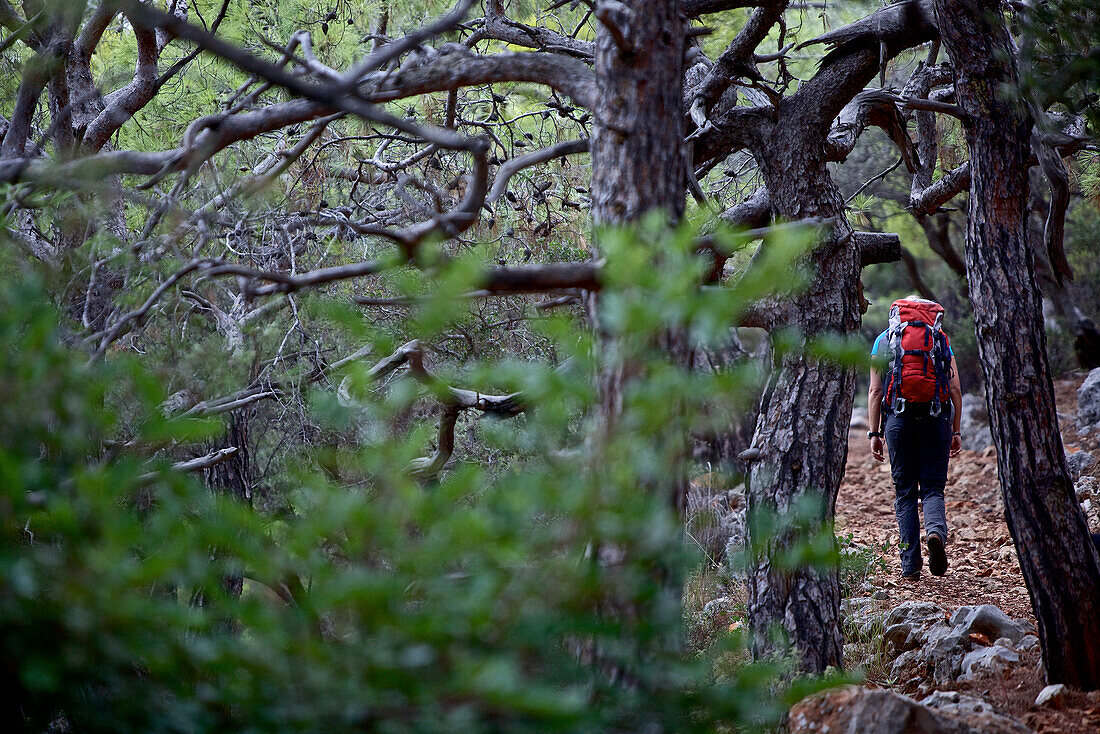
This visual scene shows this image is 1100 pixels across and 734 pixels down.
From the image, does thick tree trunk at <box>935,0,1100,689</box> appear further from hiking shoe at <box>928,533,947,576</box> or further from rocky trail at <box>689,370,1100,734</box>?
hiking shoe at <box>928,533,947,576</box>

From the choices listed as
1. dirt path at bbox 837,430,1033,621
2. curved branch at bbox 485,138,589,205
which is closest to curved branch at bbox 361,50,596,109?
curved branch at bbox 485,138,589,205

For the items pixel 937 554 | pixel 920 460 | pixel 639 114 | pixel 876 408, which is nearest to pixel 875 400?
pixel 876 408

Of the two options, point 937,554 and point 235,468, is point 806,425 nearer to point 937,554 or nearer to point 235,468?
point 937,554

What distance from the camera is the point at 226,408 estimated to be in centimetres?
381

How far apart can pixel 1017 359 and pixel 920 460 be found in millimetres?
2142

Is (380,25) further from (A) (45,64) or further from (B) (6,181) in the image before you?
(B) (6,181)

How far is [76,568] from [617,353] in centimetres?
100

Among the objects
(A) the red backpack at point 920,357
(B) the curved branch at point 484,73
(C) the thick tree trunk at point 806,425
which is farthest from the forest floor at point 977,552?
(B) the curved branch at point 484,73

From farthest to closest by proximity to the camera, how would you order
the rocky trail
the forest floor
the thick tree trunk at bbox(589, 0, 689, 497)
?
the forest floor, the rocky trail, the thick tree trunk at bbox(589, 0, 689, 497)

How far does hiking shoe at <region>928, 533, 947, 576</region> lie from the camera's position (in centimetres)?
544

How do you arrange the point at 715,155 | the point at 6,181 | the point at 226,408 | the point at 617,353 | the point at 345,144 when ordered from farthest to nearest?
the point at 345,144
the point at 715,155
the point at 226,408
the point at 6,181
the point at 617,353

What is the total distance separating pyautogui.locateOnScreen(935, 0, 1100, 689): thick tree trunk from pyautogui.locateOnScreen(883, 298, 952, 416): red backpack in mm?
1545

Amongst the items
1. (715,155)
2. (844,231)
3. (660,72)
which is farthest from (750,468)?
(660,72)

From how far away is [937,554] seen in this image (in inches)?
218
